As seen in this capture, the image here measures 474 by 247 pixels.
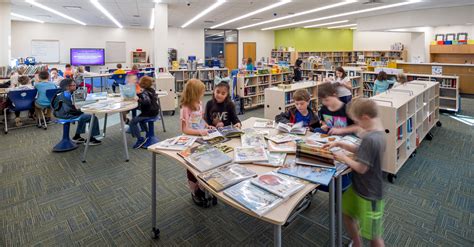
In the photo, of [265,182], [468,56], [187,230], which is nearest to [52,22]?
[187,230]

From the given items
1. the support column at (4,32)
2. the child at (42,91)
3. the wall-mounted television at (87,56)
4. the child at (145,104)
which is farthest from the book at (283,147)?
the wall-mounted television at (87,56)

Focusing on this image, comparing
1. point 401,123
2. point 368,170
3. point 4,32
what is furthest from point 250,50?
point 368,170

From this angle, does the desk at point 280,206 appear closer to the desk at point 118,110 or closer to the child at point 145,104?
the desk at point 118,110

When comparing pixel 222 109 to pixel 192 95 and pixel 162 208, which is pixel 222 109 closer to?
pixel 192 95

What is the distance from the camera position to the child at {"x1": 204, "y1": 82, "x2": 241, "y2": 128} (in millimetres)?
3268

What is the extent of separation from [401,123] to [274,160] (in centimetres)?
258

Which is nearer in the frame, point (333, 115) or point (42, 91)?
point (333, 115)

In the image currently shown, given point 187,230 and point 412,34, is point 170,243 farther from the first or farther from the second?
point 412,34

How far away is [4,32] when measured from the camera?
327 inches

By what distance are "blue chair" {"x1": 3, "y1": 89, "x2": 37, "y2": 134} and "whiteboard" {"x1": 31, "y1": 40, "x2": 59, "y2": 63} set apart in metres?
8.15

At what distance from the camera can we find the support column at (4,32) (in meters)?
8.19

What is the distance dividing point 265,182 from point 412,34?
47.7 feet

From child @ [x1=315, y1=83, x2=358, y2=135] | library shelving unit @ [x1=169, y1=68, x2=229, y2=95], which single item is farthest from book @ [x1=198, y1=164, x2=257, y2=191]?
library shelving unit @ [x1=169, y1=68, x2=229, y2=95]

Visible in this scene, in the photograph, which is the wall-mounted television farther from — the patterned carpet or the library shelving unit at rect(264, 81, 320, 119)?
the library shelving unit at rect(264, 81, 320, 119)
